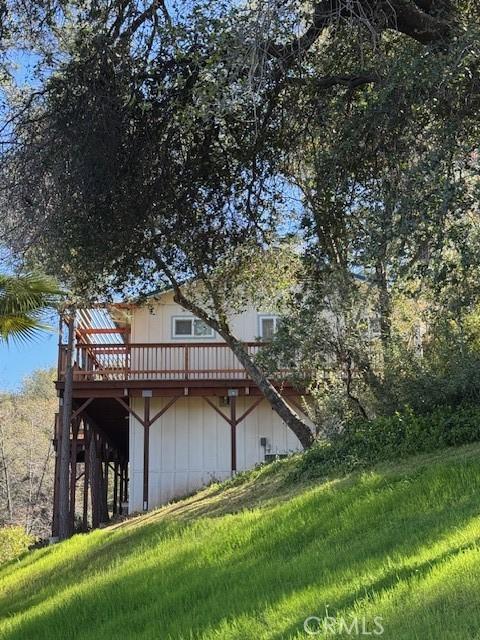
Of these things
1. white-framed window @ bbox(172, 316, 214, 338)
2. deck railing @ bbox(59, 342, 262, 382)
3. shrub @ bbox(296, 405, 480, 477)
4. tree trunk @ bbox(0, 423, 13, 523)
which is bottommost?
tree trunk @ bbox(0, 423, 13, 523)

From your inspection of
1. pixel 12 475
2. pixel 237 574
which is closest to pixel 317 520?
pixel 237 574

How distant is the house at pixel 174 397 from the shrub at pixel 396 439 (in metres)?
7.31

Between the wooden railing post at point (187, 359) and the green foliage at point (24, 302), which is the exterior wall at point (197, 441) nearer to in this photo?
the wooden railing post at point (187, 359)

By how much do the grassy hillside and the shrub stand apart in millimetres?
565

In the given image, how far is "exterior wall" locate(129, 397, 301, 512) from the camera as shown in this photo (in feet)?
60.6

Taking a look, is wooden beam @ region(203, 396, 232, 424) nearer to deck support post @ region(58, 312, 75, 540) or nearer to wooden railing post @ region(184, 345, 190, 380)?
wooden railing post @ region(184, 345, 190, 380)

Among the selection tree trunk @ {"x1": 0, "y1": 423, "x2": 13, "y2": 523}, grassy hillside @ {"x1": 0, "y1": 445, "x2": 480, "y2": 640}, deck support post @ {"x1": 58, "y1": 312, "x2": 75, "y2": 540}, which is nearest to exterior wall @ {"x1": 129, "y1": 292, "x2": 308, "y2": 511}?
deck support post @ {"x1": 58, "y1": 312, "x2": 75, "y2": 540}

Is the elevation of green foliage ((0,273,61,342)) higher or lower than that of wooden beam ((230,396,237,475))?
higher

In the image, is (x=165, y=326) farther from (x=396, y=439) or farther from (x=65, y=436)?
(x=396, y=439)

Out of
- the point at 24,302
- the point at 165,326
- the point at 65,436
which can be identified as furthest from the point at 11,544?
the point at 24,302

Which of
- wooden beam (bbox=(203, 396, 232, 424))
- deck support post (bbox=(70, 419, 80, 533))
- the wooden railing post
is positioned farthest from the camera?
deck support post (bbox=(70, 419, 80, 533))

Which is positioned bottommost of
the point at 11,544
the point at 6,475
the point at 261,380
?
the point at 6,475

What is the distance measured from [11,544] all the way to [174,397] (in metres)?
5.25

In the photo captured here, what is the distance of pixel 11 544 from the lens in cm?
1684
